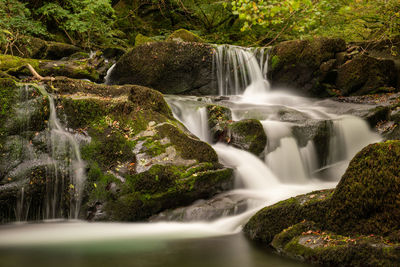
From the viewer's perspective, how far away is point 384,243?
2.87m

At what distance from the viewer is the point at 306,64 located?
39.1 feet

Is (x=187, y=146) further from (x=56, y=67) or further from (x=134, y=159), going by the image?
(x=56, y=67)

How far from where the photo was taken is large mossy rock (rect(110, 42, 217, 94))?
456 inches

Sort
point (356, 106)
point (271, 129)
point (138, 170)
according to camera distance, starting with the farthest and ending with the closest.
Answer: point (356, 106), point (271, 129), point (138, 170)

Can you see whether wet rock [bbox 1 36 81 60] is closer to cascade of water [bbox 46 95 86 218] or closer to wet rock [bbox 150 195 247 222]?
cascade of water [bbox 46 95 86 218]

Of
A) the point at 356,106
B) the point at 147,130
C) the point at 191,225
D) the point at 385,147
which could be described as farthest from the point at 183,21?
the point at 385,147

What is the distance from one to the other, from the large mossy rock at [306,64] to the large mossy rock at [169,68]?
2.46 metres

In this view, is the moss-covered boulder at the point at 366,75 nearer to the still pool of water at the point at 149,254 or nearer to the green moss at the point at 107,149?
the green moss at the point at 107,149

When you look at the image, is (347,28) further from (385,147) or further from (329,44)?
(385,147)

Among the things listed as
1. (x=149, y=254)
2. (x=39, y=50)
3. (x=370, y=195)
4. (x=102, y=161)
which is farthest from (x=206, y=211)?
(x=39, y=50)

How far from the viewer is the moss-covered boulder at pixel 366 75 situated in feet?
37.0

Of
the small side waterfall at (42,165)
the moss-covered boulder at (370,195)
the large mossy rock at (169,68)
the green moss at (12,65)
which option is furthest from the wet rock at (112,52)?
the moss-covered boulder at (370,195)

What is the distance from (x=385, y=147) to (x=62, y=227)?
176 inches

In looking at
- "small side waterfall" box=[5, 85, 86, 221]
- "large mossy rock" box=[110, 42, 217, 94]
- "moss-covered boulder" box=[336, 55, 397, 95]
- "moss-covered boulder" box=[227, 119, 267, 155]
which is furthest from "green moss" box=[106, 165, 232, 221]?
"moss-covered boulder" box=[336, 55, 397, 95]
